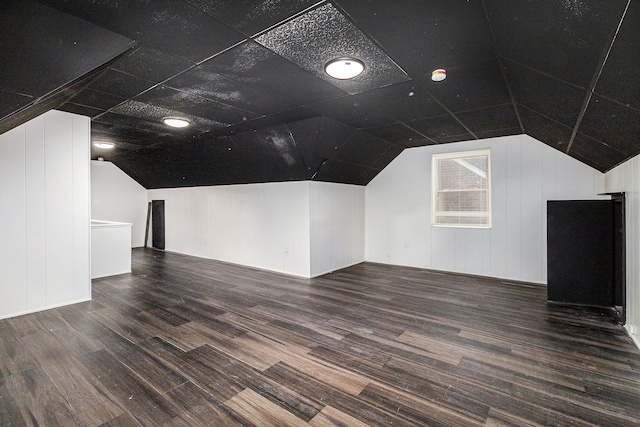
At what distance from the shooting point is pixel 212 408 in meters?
1.86

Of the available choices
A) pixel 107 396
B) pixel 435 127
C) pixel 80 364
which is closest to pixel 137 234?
pixel 80 364

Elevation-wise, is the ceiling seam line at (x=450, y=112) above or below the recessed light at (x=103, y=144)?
below

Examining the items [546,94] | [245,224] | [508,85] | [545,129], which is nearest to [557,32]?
[546,94]

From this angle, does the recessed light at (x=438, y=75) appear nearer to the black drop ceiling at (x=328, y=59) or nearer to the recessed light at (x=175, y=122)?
the black drop ceiling at (x=328, y=59)

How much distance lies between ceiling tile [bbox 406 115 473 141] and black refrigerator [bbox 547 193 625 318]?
1567 millimetres

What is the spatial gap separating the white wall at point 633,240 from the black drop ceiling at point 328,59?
24cm

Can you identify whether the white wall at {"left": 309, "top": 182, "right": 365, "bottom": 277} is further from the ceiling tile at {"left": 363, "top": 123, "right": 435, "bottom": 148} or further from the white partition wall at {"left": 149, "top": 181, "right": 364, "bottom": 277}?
the ceiling tile at {"left": 363, "top": 123, "right": 435, "bottom": 148}

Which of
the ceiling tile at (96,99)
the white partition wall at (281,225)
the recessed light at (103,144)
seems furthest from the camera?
the recessed light at (103,144)

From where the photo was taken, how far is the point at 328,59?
7.57ft

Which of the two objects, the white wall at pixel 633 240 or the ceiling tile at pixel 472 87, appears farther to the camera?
the white wall at pixel 633 240

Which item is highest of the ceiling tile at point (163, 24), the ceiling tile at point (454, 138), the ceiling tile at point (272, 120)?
the ceiling tile at point (272, 120)

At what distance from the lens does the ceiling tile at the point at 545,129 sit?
3316 mm

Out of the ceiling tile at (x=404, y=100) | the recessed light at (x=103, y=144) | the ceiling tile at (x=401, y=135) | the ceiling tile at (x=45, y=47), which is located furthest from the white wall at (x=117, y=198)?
the ceiling tile at (x=404, y=100)

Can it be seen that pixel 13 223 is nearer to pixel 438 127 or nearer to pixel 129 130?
pixel 129 130
